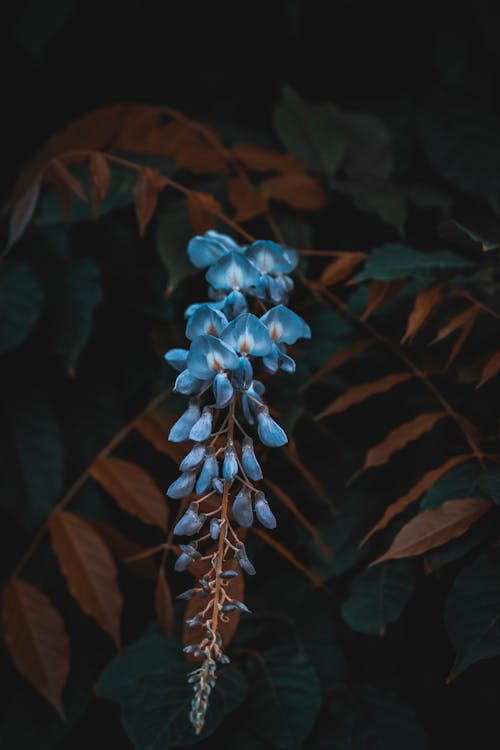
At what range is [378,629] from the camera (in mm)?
1219

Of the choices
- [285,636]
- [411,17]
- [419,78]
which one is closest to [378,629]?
[285,636]

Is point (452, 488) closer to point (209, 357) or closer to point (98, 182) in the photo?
point (209, 357)

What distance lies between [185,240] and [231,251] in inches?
14.2

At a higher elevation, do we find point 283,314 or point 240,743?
point 283,314

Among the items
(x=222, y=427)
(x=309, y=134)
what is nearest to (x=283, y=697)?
(x=222, y=427)

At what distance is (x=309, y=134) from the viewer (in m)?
1.80

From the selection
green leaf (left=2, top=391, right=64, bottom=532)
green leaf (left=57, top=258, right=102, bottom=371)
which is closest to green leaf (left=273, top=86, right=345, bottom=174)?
green leaf (left=57, top=258, right=102, bottom=371)

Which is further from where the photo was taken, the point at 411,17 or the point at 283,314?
the point at 411,17

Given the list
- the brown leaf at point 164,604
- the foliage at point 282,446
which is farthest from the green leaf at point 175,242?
the brown leaf at point 164,604

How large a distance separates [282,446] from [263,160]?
669mm

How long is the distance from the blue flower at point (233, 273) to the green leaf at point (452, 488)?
1.36 ft

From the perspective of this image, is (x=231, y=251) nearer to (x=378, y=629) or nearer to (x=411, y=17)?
(x=378, y=629)

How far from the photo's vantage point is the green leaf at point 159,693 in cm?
110

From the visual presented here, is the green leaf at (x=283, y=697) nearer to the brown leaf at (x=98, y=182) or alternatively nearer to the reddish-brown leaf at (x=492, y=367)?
the reddish-brown leaf at (x=492, y=367)
